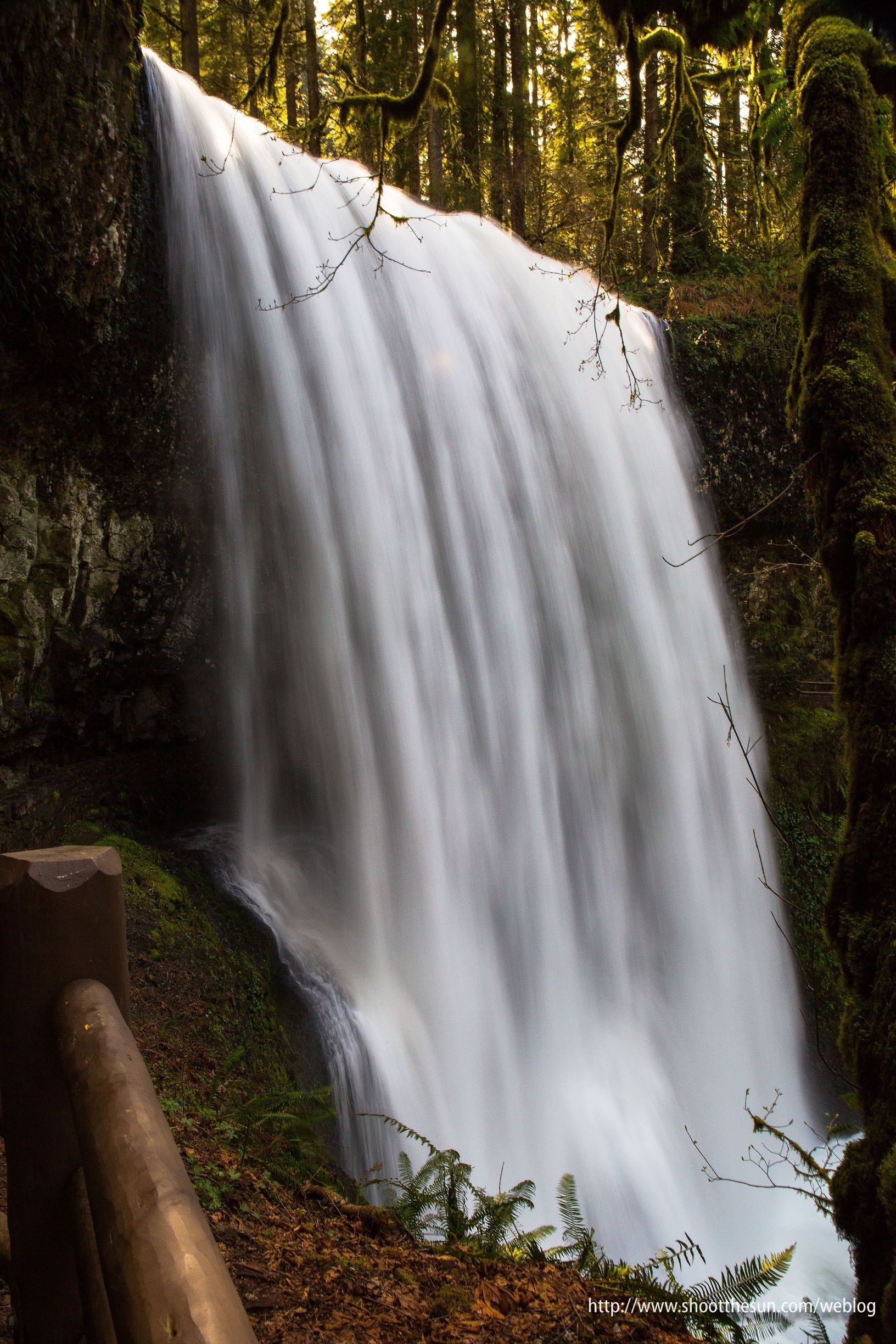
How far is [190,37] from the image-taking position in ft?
39.3

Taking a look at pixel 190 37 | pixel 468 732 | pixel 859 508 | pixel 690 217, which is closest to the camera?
pixel 859 508

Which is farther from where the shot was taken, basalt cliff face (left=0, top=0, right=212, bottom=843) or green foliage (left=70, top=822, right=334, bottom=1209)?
basalt cliff face (left=0, top=0, right=212, bottom=843)

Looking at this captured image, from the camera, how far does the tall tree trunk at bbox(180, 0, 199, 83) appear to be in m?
11.9

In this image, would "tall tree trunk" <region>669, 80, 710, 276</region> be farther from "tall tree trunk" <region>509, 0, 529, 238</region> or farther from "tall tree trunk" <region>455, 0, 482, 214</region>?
"tall tree trunk" <region>455, 0, 482, 214</region>

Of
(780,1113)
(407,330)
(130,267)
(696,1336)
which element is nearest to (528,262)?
(407,330)

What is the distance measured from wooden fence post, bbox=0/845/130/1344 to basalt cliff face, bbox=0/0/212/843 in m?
5.00

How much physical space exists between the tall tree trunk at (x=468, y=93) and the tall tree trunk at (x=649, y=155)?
3.41m

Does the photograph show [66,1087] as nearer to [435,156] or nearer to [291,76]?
[435,156]

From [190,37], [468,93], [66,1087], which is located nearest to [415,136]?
[468,93]

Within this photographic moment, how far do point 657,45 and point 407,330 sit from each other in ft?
11.1

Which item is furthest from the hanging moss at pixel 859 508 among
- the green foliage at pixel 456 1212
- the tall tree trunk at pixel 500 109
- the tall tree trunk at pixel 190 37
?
the tall tree trunk at pixel 500 109

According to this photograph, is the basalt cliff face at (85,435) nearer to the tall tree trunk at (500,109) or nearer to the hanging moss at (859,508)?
the hanging moss at (859,508)

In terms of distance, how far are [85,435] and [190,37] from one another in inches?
381

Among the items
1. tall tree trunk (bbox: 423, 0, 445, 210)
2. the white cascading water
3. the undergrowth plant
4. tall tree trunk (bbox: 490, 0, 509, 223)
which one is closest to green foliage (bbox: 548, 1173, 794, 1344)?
the undergrowth plant
